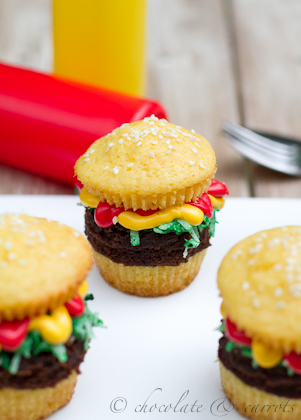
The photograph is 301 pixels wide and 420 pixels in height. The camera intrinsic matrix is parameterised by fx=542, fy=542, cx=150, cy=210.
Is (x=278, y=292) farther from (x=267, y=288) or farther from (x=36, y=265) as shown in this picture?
(x=36, y=265)

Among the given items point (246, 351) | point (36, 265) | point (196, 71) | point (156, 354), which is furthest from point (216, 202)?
point (196, 71)

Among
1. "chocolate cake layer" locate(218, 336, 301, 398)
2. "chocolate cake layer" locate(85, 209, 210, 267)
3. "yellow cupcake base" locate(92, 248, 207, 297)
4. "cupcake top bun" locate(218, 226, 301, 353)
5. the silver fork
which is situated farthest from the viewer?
the silver fork

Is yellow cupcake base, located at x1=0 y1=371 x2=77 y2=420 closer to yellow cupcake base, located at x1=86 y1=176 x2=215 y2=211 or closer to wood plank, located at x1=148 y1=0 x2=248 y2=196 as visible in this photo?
yellow cupcake base, located at x1=86 y1=176 x2=215 y2=211

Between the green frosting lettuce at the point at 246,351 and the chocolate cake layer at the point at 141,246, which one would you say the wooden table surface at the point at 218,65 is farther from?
the green frosting lettuce at the point at 246,351

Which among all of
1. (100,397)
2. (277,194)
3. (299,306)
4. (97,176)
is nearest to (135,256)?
(97,176)

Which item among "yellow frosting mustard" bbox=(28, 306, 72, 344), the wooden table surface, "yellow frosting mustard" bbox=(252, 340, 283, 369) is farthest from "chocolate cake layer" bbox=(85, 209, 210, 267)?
the wooden table surface

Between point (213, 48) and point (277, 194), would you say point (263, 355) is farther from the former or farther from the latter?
point (213, 48)

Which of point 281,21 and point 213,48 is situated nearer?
point 213,48
